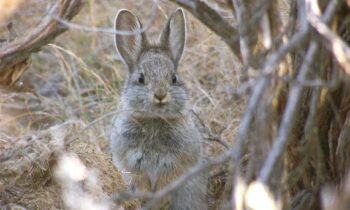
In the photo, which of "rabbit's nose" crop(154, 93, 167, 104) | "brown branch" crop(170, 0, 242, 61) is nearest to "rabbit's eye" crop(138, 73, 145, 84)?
"rabbit's nose" crop(154, 93, 167, 104)

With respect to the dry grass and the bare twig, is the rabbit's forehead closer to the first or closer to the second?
the dry grass

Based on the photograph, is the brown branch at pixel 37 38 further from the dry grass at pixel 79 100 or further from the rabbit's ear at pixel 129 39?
the rabbit's ear at pixel 129 39

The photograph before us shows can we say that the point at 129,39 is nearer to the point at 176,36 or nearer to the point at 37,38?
the point at 176,36

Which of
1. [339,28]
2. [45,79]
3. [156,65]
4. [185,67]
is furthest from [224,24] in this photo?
[45,79]

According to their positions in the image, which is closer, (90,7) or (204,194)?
(204,194)

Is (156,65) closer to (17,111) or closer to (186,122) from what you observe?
(186,122)

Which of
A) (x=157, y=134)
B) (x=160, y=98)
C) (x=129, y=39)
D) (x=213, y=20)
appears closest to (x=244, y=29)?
(x=213, y=20)

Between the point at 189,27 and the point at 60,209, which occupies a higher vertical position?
the point at 189,27
